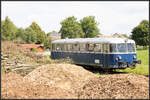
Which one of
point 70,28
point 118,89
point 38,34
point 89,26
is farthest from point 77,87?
point 89,26

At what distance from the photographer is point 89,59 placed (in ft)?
62.8

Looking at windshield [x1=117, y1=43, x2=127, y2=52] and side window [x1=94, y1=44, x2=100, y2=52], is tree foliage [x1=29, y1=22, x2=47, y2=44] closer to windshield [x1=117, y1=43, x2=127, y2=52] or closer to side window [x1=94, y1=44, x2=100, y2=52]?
side window [x1=94, y1=44, x2=100, y2=52]

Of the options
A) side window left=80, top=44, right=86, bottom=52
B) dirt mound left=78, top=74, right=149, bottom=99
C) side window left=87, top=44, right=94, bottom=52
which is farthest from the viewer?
side window left=80, top=44, right=86, bottom=52

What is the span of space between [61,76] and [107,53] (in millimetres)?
7493

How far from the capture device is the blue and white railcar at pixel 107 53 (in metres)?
17.5

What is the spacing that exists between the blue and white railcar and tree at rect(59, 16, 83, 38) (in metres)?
40.1

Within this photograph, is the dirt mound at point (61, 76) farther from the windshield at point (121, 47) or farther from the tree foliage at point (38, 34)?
the tree foliage at point (38, 34)

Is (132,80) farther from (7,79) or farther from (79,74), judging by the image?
(7,79)

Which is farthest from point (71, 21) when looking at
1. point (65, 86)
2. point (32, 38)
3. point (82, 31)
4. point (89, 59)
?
point (65, 86)

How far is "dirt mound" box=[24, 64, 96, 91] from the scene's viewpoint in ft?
33.7

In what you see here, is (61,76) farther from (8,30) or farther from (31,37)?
(8,30)

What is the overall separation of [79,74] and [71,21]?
52416 millimetres

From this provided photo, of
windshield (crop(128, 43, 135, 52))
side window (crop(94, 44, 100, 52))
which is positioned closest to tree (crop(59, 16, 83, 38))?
side window (crop(94, 44, 100, 52))

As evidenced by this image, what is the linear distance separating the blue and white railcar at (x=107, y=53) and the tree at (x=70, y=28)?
40.1 metres
